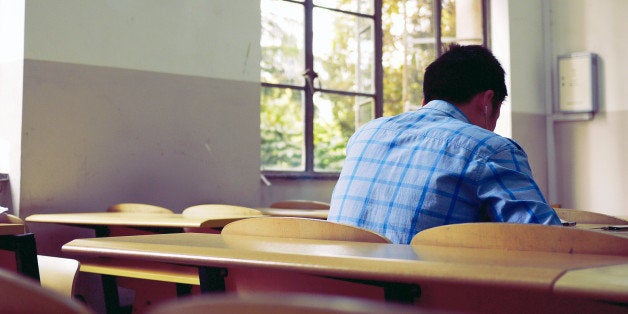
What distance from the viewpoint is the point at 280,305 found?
1.83 ft

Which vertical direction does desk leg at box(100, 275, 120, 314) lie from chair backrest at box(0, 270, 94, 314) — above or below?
below

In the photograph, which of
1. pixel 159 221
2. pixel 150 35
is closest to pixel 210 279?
pixel 159 221

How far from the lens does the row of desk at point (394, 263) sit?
0.93m

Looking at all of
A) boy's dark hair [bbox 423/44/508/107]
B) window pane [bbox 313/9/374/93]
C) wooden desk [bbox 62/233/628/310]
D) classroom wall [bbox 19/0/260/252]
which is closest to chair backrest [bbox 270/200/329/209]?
classroom wall [bbox 19/0/260/252]

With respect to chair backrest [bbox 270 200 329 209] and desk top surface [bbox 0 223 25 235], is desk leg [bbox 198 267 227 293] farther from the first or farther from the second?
chair backrest [bbox 270 200 329 209]

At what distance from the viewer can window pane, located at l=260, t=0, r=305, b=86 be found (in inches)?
199

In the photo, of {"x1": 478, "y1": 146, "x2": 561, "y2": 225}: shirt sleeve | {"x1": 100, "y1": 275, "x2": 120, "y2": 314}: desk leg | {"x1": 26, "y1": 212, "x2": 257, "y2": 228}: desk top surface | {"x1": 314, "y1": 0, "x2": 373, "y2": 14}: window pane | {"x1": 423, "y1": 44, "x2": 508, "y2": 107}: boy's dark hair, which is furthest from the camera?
{"x1": 314, "y1": 0, "x2": 373, "y2": 14}: window pane

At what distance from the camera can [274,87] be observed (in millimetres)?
5090

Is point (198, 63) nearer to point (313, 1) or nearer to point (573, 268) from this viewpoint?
point (313, 1)

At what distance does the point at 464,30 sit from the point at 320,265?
19.4 ft

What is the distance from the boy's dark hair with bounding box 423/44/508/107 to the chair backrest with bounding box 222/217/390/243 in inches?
35.8

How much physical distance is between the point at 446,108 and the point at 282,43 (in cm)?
300

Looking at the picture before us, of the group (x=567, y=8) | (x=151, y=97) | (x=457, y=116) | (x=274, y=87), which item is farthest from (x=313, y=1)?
(x=457, y=116)

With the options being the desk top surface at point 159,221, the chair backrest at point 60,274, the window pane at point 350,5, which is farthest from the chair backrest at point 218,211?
the window pane at point 350,5
